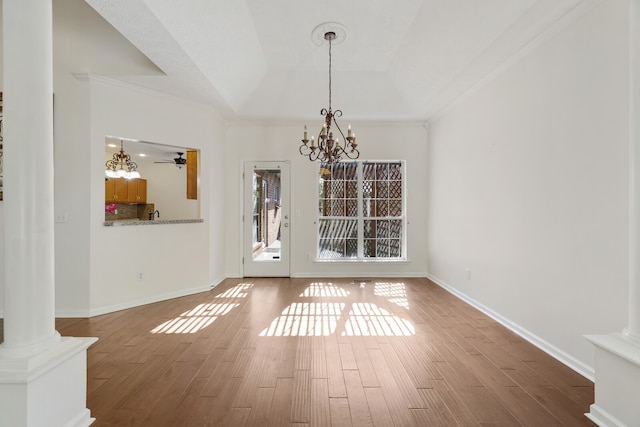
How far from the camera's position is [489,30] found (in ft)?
9.28

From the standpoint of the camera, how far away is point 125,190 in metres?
6.42

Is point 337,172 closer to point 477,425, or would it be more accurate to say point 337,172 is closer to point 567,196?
point 567,196

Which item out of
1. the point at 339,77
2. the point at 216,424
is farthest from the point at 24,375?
the point at 339,77

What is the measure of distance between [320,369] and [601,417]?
1717 millimetres

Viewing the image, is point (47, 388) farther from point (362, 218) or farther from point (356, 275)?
point (362, 218)

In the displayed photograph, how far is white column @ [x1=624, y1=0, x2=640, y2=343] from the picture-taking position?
168 centimetres

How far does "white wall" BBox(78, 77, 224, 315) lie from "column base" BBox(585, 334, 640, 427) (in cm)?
430

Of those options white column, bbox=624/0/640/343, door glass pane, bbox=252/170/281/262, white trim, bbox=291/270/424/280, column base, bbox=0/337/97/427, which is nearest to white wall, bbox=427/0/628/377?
white column, bbox=624/0/640/343

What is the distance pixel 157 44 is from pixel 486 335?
4178 mm

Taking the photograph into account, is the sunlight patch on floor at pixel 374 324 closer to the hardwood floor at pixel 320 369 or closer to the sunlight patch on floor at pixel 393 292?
the hardwood floor at pixel 320 369

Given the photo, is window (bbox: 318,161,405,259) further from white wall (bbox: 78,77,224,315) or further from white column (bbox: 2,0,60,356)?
white column (bbox: 2,0,60,356)

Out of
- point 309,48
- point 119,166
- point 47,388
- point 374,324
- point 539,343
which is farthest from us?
point 119,166

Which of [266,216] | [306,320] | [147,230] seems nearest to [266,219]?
[266,216]

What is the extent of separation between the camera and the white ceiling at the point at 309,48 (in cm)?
261
